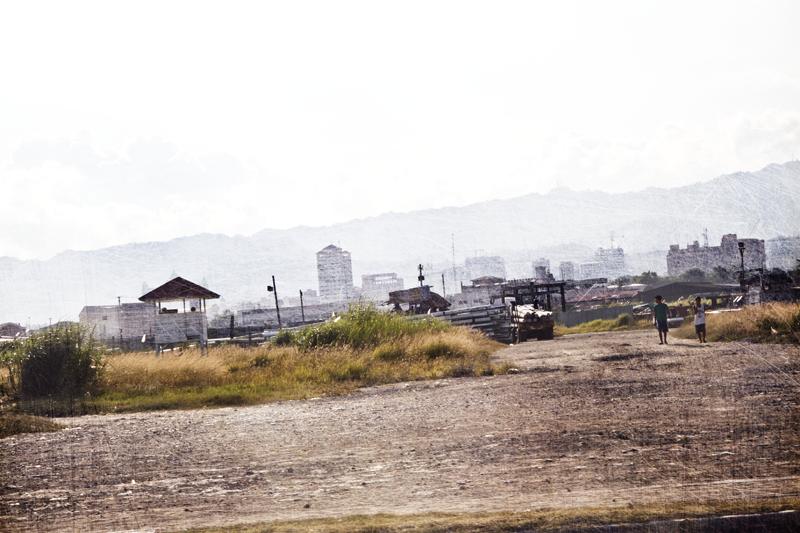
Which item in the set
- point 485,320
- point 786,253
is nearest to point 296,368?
point 485,320

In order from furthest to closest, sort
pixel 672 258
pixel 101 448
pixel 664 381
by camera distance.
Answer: pixel 672 258 → pixel 664 381 → pixel 101 448

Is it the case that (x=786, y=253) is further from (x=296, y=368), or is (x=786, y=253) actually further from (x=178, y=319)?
(x=296, y=368)

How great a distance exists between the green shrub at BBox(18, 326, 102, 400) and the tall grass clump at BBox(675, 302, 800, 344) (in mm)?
17931

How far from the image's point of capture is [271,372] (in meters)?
26.5

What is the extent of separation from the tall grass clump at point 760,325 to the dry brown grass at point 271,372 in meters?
7.87

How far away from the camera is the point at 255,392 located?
888 inches

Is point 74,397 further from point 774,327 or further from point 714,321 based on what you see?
point 714,321

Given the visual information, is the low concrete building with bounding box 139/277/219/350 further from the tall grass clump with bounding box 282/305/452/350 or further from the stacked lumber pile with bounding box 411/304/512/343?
the stacked lumber pile with bounding box 411/304/512/343

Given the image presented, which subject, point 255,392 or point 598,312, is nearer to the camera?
point 255,392

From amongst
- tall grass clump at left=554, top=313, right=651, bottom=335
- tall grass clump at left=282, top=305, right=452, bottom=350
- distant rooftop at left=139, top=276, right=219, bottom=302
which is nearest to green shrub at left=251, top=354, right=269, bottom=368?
tall grass clump at left=282, top=305, right=452, bottom=350

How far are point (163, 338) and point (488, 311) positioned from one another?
63.8ft

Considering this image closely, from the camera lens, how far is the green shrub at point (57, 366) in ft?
79.0

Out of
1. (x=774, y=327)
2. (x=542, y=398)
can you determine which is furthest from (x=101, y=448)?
(x=774, y=327)

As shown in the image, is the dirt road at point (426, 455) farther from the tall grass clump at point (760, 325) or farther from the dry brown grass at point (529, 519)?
A: the tall grass clump at point (760, 325)
